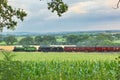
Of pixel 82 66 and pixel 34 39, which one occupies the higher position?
pixel 82 66

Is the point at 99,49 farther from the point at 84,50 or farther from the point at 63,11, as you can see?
the point at 63,11

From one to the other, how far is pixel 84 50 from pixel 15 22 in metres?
67.1

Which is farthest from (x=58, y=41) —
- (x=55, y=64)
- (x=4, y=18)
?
(x=4, y=18)

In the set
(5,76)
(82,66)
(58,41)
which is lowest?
(58,41)

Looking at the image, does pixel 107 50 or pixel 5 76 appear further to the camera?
pixel 107 50

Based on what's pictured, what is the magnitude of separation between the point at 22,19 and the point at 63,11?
9.26 feet

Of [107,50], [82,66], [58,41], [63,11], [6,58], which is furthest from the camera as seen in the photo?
[58,41]

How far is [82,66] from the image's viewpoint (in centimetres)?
2658

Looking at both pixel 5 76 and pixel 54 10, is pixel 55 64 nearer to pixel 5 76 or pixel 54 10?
pixel 54 10

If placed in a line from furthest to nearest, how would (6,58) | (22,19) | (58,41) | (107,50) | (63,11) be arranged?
(58,41) → (107,50) → (22,19) → (63,11) → (6,58)

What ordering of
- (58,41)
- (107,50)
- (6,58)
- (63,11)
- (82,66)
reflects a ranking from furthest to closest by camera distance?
(58,41) < (107,50) < (82,66) < (63,11) < (6,58)

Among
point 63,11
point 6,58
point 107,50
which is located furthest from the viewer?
point 107,50

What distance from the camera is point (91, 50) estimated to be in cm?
8331

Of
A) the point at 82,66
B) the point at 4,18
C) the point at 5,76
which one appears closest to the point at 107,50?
the point at 82,66
